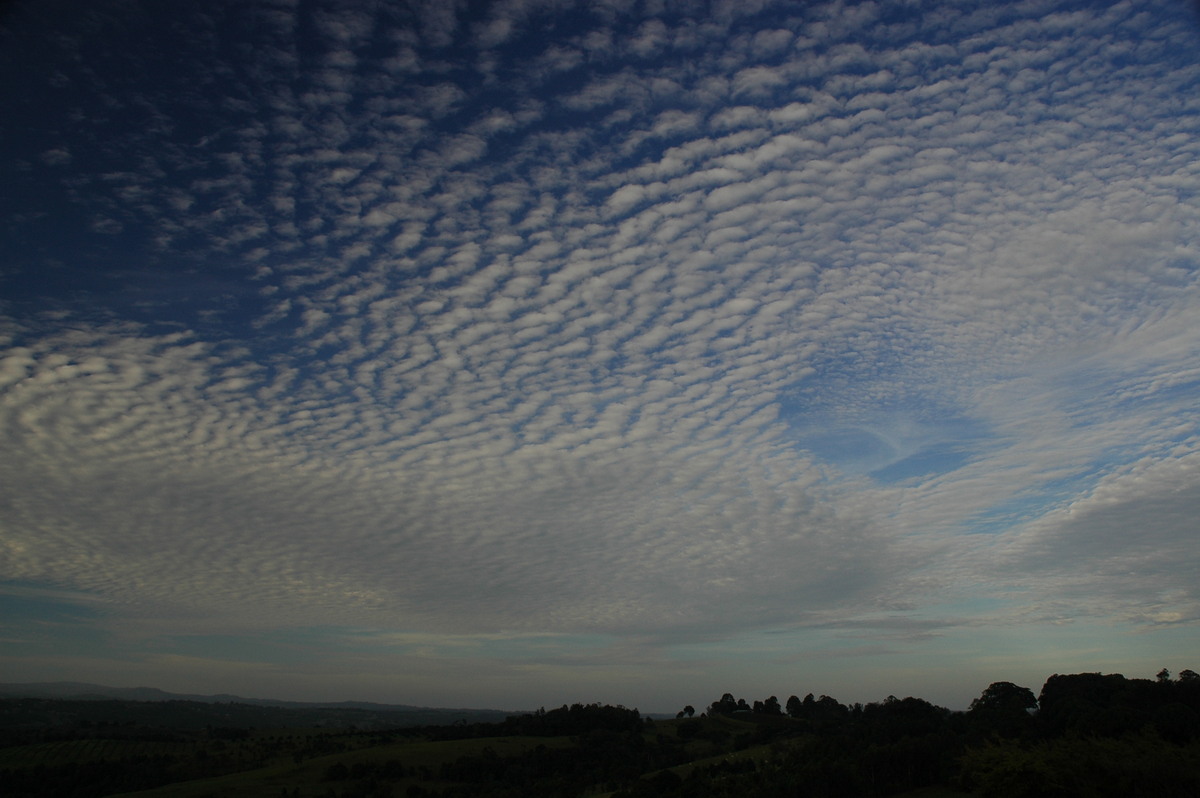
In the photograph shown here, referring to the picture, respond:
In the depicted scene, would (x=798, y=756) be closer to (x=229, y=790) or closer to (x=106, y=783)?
(x=229, y=790)

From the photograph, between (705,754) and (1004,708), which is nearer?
(1004,708)

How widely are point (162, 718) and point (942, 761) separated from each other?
645 feet

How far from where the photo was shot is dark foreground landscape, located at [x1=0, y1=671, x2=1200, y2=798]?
106 feet

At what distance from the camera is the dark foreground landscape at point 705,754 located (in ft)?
106

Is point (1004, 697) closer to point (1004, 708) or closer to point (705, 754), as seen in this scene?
point (1004, 708)

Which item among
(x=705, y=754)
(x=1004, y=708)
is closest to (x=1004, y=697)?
(x=1004, y=708)

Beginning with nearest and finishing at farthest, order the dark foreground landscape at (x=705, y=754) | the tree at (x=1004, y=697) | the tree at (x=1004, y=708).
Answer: the dark foreground landscape at (x=705, y=754) → the tree at (x=1004, y=708) → the tree at (x=1004, y=697)

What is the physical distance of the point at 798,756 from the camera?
51.1 meters

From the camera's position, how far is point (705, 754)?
86188 millimetres

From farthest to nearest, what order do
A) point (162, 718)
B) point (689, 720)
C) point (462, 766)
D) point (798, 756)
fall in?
point (162, 718) < point (689, 720) < point (462, 766) < point (798, 756)

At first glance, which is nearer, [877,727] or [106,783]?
[877,727]

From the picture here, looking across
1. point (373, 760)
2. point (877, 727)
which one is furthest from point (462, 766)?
point (877, 727)

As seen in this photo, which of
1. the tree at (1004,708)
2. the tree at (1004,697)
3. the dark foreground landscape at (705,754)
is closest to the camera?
the dark foreground landscape at (705,754)

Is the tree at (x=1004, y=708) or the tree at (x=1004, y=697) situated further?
the tree at (x=1004, y=697)
